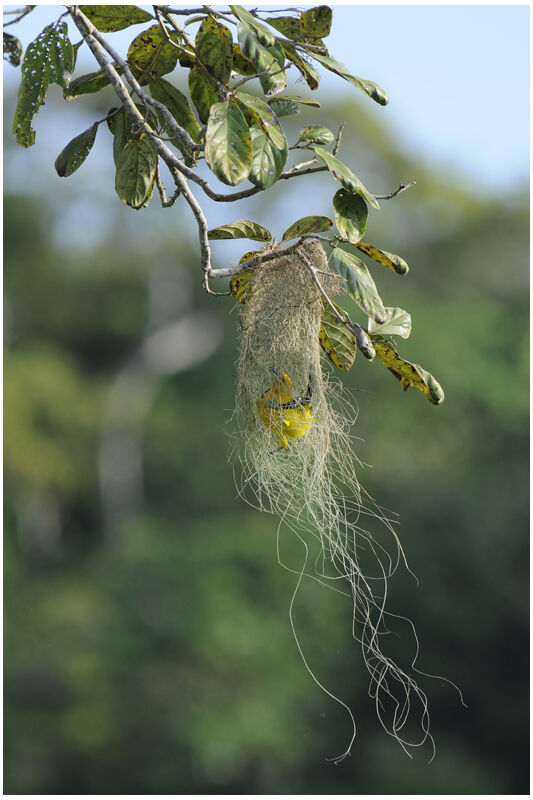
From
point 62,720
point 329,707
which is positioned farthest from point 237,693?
point 62,720

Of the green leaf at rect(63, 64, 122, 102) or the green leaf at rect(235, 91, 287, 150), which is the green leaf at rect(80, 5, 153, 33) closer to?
the green leaf at rect(63, 64, 122, 102)

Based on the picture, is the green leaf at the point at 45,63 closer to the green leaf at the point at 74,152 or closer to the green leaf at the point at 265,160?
the green leaf at the point at 74,152

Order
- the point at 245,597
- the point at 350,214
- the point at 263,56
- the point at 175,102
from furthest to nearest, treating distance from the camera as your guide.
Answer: the point at 245,597, the point at 175,102, the point at 350,214, the point at 263,56

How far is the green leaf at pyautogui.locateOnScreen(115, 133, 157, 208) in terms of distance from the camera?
1.50m

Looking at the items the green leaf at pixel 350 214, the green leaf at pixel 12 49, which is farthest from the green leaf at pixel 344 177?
the green leaf at pixel 12 49

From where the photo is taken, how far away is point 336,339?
1.47m

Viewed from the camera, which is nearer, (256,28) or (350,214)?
(256,28)

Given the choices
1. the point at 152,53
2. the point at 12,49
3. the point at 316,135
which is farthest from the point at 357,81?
the point at 12,49

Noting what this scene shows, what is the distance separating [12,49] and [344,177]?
868mm

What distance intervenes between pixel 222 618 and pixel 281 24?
895cm

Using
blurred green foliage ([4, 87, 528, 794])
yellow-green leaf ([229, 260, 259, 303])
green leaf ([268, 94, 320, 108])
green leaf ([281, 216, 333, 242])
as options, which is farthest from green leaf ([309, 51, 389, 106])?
blurred green foliage ([4, 87, 528, 794])

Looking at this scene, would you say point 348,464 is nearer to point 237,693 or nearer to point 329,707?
point 237,693

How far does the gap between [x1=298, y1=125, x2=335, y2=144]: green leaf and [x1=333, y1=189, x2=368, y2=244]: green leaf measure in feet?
0.24

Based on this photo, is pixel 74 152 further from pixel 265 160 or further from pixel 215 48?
pixel 265 160
